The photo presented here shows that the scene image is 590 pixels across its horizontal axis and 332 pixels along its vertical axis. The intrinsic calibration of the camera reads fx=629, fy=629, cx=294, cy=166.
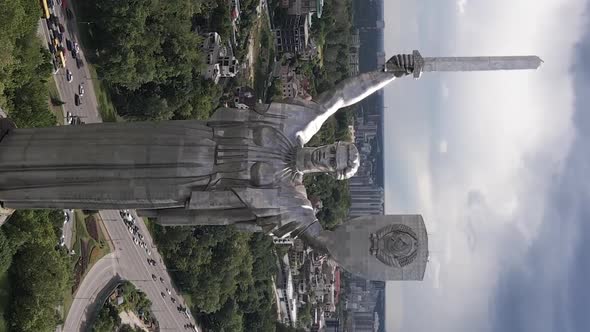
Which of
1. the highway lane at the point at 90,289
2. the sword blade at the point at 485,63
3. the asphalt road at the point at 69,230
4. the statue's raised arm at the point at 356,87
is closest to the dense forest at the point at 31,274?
the asphalt road at the point at 69,230

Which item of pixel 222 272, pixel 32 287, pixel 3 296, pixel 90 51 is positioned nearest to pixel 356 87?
pixel 32 287

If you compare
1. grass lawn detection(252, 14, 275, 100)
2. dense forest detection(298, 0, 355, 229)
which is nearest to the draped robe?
grass lawn detection(252, 14, 275, 100)

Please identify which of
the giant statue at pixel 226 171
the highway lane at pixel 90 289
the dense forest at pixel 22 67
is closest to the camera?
the giant statue at pixel 226 171

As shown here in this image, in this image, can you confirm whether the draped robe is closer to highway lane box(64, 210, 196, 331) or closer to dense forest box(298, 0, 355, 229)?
highway lane box(64, 210, 196, 331)

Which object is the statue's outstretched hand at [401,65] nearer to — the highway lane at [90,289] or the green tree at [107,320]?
the highway lane at [90,289]

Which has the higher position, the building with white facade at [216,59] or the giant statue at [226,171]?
the building with white facade at [216,59]

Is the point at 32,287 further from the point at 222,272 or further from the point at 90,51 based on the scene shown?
the point at 222,272
